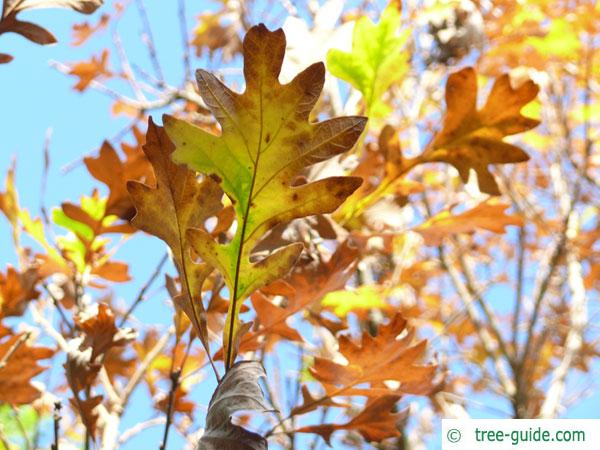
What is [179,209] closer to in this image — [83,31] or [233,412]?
[233,412]

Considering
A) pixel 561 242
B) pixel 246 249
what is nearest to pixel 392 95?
pixel 561 242

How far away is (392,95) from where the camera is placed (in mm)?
2037

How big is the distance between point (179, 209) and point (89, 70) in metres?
1.11

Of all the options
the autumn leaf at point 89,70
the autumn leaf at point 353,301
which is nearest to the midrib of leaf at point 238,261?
the autumn leaf at point 353,301

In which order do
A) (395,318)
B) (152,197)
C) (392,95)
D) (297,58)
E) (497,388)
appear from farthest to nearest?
(392,95)
(497,388)
(297,58)
(395,318)
(152,197)

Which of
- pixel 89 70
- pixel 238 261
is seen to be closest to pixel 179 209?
pixel 238 261

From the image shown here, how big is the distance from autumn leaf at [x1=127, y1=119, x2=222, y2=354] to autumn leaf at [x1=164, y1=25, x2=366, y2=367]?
0.02 meters

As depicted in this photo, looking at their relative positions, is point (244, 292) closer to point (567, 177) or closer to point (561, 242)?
point (561, 242)

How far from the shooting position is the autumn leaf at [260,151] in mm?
458

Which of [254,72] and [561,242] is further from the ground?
[561,242]

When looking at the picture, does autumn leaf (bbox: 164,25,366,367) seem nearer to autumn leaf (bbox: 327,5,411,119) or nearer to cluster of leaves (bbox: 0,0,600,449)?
cluster of leaves (bbox: 0,0,600,449)

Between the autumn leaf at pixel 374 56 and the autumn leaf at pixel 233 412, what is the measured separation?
416mm

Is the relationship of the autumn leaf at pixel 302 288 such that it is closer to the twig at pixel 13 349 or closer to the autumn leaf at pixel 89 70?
the twig at pixel 13 349

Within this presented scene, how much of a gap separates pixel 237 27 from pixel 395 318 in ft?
5.32
